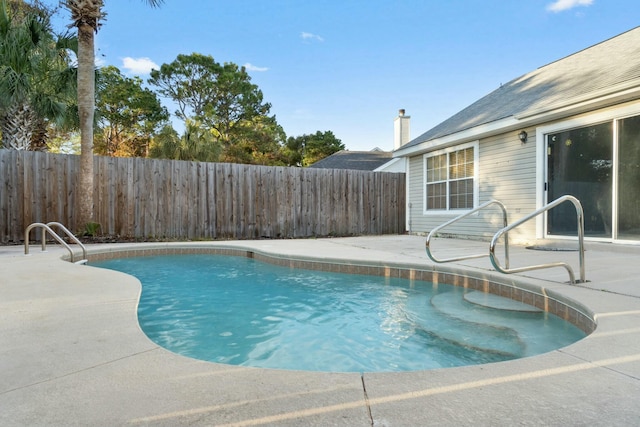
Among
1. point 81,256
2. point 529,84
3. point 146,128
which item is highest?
point 146,128

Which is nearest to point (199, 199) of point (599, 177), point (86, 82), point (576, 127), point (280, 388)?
point (86, 82)

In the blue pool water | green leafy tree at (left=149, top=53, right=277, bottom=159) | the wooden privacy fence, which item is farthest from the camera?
green leafy tree at (left=149, top=53, right=277, bottom=159)

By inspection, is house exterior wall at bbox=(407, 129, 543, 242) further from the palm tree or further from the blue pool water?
the palm tree

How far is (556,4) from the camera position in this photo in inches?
381

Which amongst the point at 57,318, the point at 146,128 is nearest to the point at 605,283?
the point at 57,318

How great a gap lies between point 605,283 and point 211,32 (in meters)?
17.1

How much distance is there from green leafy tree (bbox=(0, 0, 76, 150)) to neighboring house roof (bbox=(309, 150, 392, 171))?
11.5m

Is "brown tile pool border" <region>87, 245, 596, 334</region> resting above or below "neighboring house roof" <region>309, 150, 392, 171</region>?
below

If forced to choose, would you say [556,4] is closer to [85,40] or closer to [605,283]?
[605,283]

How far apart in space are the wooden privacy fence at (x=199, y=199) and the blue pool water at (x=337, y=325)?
12.5 ft

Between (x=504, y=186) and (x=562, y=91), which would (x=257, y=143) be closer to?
(x=504, y=186)

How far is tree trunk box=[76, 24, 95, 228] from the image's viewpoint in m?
7.24

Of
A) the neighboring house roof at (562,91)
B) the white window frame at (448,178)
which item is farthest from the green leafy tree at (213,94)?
the neighboring house roof at (562,91)

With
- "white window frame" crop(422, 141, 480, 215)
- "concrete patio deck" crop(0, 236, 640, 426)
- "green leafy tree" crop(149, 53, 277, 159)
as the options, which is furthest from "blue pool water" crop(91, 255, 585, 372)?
"green leafy tree" crop(149, 53, 277, 159)
